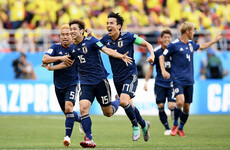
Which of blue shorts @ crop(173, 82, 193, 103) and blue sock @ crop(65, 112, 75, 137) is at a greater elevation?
blue shorts @ crop(173, 82, 193, 103)

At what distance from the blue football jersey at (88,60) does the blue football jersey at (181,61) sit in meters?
2.95

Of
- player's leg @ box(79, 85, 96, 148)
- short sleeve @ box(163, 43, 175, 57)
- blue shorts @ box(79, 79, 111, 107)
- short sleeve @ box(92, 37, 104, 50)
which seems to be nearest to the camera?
player's leg @ box(79, 85, 96, 148)

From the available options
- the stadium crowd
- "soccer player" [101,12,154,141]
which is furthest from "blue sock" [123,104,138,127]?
the stadium crowd

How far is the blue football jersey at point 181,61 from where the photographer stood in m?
12.1

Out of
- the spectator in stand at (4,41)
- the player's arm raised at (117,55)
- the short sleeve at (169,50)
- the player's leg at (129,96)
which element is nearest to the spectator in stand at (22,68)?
the spectator in stand at (4,41)

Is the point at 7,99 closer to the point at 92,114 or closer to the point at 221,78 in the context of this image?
the point at 92,114

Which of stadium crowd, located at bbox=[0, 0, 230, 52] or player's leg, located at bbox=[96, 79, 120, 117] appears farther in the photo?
stadium crowd, located at bbox=[0, 0, 230, 52]

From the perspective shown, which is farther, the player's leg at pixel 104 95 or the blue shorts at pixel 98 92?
the player's leg at pixel 104 95

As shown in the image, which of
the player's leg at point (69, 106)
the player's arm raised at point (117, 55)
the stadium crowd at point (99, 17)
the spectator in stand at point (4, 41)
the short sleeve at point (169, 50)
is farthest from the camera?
the stadium crowd at point (99, 17)

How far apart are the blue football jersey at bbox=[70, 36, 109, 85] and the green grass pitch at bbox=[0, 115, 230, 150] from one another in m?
1.27

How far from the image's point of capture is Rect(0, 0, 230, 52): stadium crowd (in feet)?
69.4

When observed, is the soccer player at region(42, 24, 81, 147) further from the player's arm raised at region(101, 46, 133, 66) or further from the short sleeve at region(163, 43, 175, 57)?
the short sleeve at region(163, 43, 175, 57)

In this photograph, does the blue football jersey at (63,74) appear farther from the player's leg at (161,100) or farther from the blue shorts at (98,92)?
the player's leg at (161,100)

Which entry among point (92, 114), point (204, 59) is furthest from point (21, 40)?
point (204, 59)
